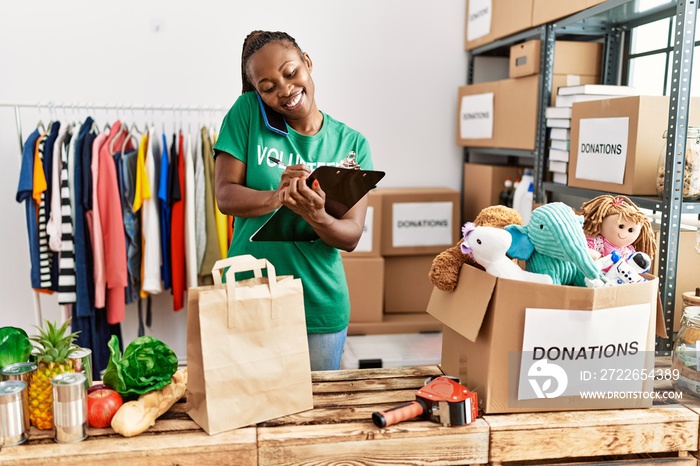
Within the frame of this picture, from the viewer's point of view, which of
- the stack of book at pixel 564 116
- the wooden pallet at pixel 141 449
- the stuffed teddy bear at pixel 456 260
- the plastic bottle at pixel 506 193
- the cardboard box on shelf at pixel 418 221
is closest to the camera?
the wooden pallet at pixel 141 449

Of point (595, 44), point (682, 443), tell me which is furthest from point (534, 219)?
point (595, 44)

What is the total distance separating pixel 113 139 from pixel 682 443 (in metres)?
2.46

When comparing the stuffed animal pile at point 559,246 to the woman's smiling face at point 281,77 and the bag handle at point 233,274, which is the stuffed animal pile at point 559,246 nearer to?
the bag handle at point 233,274

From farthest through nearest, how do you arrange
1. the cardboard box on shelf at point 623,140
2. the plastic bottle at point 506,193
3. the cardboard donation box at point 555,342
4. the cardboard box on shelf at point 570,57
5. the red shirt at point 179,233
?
the plastic bottle at point 506,193 → the red shirt at point 179,233 → the cardboard box on shelf at point 570,57 → the cardboard box on shelf at point 623,140 → the cardboard donation box at point 555,342

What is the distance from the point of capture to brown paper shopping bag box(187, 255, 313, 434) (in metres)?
1.00

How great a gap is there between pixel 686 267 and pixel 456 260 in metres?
0.88

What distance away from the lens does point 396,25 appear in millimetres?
3303

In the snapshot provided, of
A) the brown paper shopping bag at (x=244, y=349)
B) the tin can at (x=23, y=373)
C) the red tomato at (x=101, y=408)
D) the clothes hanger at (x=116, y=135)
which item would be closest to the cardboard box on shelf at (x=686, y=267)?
the brown paper shopping bag at (x=244, y=349)

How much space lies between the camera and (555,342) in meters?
1.08

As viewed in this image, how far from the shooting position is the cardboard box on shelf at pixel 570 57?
8.11 ft

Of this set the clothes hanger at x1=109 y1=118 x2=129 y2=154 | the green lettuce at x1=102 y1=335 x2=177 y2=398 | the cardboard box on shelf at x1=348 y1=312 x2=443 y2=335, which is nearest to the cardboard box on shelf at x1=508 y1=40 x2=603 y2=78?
the cardboard box on shelf at x1=348 y1=312 x2=443 y2=335

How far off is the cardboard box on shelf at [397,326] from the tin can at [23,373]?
1.96 metres

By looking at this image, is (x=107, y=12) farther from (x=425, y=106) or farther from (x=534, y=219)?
(x=534, y=219)

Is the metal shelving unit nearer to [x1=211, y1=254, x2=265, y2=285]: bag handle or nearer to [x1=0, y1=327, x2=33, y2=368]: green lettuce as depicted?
[x1=211, y1=254, x2=265, y2=285]: bag handle
